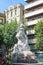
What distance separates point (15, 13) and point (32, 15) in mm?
10110

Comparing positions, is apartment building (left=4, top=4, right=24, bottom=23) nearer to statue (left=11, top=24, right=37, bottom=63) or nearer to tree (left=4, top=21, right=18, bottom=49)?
tree (left=4, top=21, right=18, bottom=49)

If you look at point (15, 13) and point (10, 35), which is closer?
point (10, 35)

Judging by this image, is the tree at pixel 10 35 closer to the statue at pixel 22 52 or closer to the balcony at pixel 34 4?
the balcony at pixel 34 4

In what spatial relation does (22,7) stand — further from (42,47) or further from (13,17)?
(42,47)

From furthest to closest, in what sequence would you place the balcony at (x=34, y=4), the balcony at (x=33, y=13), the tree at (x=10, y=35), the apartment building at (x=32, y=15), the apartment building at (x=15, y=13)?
the apartment building at (x=15, y=13) < the balcony at (x=34, y=4) < the apartment building at (x=32, y=15) < the balcony at (x=33, y=13) < the tree at (x=10, y=35)

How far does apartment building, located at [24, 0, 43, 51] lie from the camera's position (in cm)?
5353

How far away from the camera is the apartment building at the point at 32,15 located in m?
53.5

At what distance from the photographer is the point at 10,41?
160ft

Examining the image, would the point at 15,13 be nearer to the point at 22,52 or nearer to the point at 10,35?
the point at 10,35

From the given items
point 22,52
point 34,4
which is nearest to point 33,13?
point 34,4

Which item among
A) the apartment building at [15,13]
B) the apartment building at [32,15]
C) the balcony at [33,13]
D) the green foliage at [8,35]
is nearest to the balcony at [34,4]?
the apartment building at [32,15]

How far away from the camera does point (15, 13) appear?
212ft

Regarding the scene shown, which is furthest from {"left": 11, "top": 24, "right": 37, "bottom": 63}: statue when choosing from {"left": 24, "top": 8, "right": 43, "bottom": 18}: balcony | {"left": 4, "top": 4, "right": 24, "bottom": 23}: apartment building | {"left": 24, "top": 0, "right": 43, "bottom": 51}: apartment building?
{"left": 4, "top": 4, "right": 24, "bottom": 23}: apartment building

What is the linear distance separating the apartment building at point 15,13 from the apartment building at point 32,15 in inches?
191
